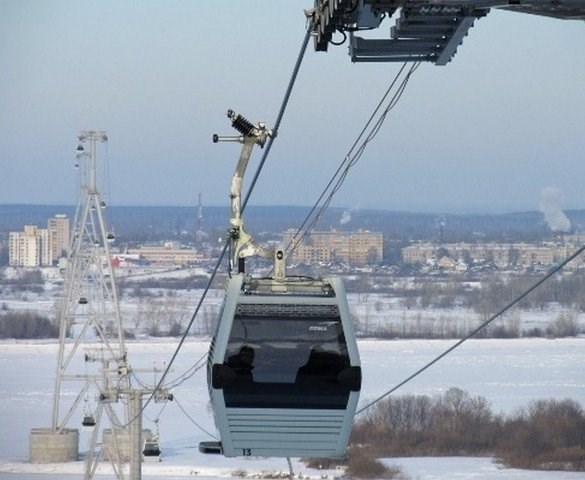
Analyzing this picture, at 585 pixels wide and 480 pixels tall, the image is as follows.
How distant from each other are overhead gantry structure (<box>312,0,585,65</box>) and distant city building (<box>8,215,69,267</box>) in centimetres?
5526

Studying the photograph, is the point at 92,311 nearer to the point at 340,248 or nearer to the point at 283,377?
the point at 283,377

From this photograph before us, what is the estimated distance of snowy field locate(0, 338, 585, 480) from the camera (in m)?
32.2

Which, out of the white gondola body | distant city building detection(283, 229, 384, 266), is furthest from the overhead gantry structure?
distant city building detection(283, 229, 384, 266)

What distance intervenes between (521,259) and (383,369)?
1874 cm

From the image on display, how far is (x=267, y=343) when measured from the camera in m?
9.79

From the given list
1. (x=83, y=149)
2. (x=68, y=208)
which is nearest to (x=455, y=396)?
(x=83, y=149)

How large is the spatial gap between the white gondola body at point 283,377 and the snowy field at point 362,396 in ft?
66.8

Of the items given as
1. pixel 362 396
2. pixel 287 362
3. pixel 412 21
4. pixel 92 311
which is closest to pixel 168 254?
pixel 362 396

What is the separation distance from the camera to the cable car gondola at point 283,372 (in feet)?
31.7

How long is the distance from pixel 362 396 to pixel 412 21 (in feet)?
102

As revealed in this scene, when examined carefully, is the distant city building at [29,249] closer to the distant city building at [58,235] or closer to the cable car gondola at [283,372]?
the distant city building at [58,235]

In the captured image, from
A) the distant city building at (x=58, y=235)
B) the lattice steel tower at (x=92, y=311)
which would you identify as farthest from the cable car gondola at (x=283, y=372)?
the distant city building at (x=58, y=235)

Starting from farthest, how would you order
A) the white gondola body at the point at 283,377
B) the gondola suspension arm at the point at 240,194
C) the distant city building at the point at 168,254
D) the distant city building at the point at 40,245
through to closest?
the distant city building at the point at 168,254 → the distant city building at the point at 40,245 → the gondola suspension arm at the point at 240,194 → the white gondola body at the point at 283,377

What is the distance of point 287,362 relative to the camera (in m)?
9.79
